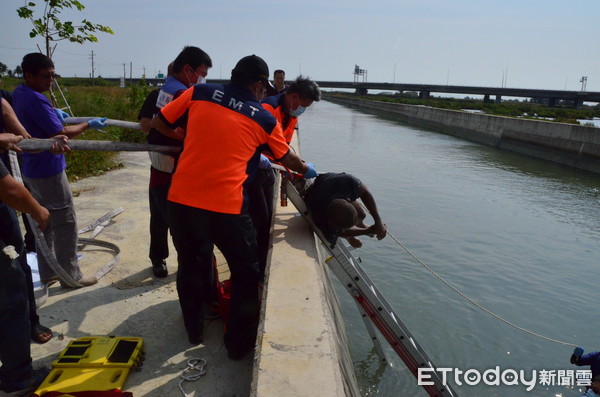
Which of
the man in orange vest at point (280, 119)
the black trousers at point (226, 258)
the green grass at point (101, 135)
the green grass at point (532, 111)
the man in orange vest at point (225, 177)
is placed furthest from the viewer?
the green grass at point (532, 111)

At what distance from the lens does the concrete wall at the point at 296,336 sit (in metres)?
2.18

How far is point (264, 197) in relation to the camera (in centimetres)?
389

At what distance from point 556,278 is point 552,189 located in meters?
8.54

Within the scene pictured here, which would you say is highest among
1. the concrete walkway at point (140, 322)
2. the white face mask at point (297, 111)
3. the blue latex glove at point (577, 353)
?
the white face mask at point (297, 111)

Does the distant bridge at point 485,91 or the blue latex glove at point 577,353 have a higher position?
the distant bridge at point 485,91

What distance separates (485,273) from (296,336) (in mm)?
5637

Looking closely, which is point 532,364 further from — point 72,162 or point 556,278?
point 72,162

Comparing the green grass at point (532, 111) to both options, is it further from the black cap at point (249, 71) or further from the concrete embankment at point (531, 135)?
the black cap at point (249, 71)

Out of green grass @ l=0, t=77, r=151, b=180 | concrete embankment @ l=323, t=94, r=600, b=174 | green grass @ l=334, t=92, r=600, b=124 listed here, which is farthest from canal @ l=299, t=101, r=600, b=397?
green grass @ l=334, t=92, r=600, b=124

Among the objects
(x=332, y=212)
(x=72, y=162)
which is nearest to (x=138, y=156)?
(x=72, y=162)

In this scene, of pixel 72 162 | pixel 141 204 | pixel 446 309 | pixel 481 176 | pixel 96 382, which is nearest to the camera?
pixel 96 382

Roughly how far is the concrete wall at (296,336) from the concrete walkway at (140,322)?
16.4 inches

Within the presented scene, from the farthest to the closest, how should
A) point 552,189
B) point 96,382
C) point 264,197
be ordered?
point 552,189, point 264,197, point 96,382

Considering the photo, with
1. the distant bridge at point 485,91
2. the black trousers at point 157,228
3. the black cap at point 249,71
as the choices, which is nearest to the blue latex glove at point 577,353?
the black cap at point 249,71
